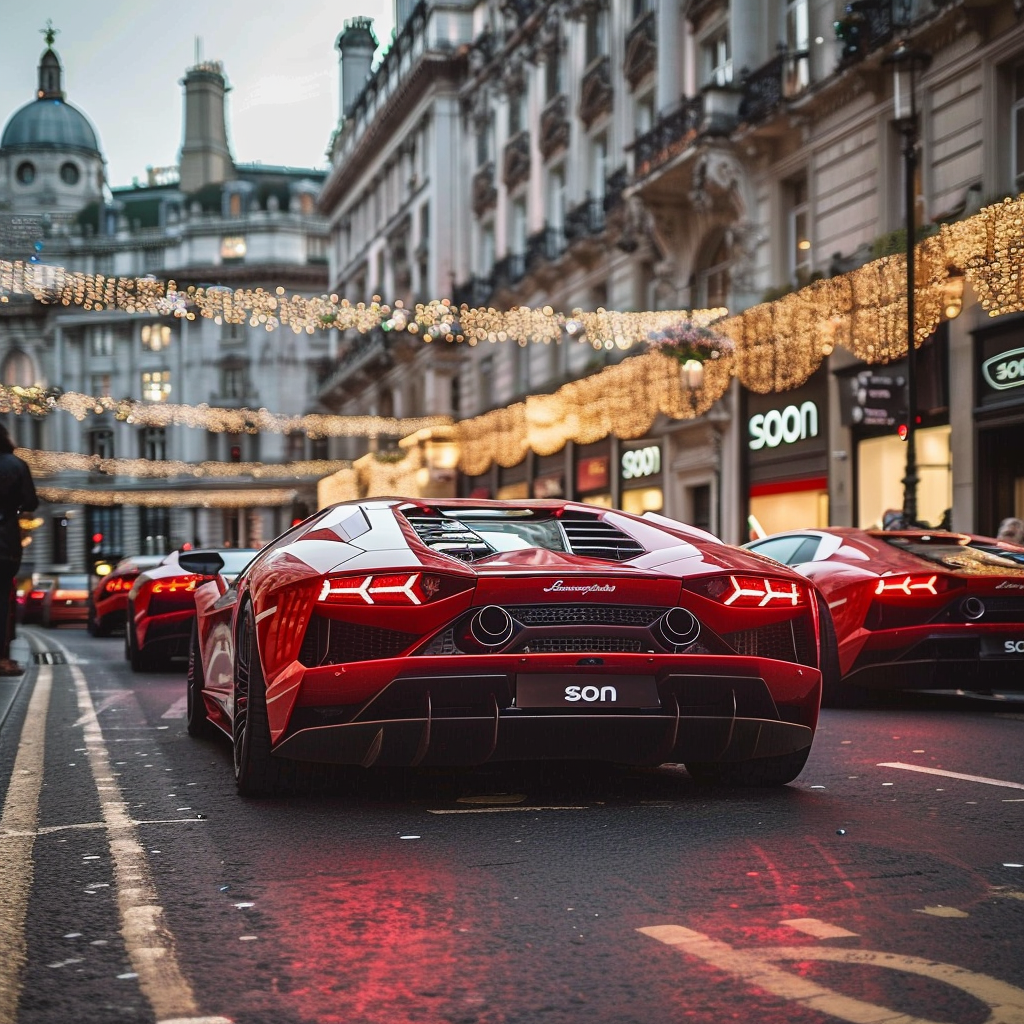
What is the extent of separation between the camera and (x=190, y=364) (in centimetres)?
9650

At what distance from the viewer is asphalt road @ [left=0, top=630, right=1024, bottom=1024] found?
310 centimetres

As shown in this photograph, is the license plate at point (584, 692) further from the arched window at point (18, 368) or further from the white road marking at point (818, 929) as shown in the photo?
the arched window at point (18, 368)

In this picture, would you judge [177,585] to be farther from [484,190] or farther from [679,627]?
[484,190]

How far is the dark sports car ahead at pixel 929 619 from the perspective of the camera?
980 cm

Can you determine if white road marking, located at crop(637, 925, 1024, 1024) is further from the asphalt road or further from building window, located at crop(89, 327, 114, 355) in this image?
building window, located at crop(89, 327, 114, 355)

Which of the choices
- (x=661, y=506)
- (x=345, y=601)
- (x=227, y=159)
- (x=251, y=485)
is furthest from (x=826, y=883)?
(x=227, y=159)

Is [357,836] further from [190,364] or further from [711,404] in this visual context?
[190,364]

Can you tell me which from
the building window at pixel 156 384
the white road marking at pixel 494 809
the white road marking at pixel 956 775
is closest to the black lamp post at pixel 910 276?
the white road marking at pixel 956 775

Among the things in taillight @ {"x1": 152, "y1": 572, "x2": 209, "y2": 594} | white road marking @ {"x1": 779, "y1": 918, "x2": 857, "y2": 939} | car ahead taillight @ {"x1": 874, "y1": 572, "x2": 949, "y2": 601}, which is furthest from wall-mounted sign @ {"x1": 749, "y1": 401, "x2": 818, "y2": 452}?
white road marking @ {"x1": 779, "y1": 918, "x2": 857, "y2": 939}

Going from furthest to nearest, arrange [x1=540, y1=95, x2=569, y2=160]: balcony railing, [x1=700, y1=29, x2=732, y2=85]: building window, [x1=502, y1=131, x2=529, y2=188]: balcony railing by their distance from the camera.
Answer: [x1=502, y1=131, x2=529, y2=188]: balcony railing < [x1=540, y1=95, x2=569, y2=160]: balcony railing < [x1=700, y1=29, x2=732, y2=85]: building window

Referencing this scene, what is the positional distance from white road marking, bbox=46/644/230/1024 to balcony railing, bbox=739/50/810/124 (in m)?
21.4

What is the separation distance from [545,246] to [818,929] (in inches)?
1347

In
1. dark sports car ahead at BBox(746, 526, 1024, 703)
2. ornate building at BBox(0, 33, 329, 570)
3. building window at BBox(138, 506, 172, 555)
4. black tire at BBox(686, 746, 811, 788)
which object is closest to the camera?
black tire at BBox(686, 746, 811, 788)

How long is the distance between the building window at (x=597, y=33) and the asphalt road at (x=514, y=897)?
29917 millimetres
